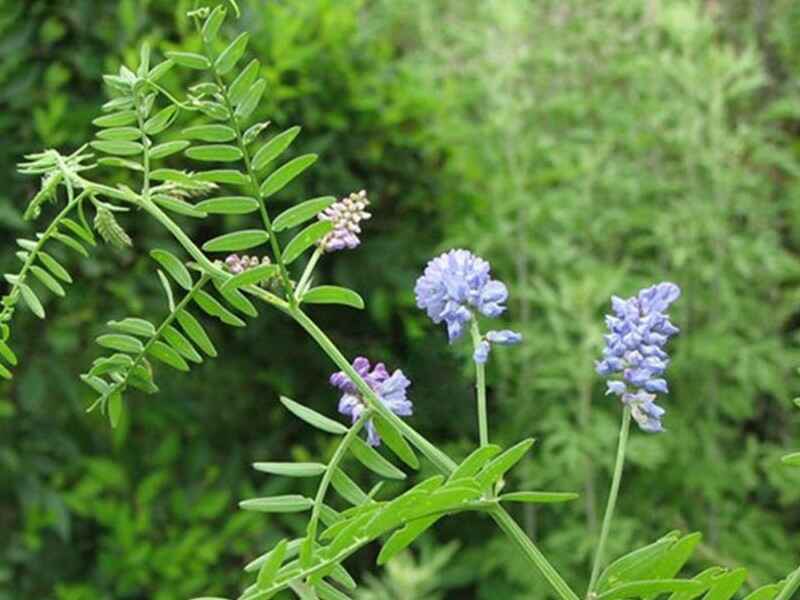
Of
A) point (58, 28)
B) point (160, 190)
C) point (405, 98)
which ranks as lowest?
point (405, 98)

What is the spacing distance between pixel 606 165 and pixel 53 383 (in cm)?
141

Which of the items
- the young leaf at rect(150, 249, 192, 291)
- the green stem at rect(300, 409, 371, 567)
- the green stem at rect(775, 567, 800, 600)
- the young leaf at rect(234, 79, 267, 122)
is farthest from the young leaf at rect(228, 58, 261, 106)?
the green stem at rect(775, 567, 800, 600)

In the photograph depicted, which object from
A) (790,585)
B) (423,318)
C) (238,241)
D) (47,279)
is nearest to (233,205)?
(238,241)

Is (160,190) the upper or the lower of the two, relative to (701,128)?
upper

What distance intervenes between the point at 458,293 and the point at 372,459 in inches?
5.0

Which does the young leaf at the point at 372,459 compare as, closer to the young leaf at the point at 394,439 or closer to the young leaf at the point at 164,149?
the young leaf at the point at 394,439

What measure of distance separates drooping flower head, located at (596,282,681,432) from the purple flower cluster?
2.9 inches

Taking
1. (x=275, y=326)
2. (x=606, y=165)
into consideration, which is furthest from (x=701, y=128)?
(x=275, y=326)

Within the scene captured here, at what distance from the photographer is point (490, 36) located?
358cm

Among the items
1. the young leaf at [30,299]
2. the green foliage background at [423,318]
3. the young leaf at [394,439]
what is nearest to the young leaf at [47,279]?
the young leaf at [30,299]

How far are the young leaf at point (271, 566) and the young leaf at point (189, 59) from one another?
30 cm

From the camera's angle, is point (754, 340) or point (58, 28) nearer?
point (58, 28)

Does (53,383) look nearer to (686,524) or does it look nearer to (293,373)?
(293,373)

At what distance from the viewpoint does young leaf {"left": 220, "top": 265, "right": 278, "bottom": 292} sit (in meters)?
0.90
